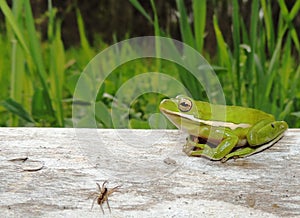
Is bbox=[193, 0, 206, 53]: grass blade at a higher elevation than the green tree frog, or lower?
higher

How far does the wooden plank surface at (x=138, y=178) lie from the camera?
1350 millimetres

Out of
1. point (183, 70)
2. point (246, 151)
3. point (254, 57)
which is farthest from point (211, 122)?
point (254, 57)

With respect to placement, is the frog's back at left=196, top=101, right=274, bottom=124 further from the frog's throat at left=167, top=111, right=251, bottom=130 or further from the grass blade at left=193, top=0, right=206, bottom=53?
the grass blade at left=193, top=0, right=206, bottom=53

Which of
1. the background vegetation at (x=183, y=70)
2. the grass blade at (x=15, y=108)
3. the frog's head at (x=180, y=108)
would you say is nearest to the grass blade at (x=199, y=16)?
the background vegetation at (x=183, y=70)

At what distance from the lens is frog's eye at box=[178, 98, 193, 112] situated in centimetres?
166

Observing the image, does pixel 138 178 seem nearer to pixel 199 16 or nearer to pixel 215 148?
pixel 215 148

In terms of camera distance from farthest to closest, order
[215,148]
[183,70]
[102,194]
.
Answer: [183,70] → [215,148] → [102,194]

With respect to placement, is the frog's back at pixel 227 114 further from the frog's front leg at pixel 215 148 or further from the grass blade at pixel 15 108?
the grass blade at pixel 15 108

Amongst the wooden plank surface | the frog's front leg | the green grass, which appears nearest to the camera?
the wooden plank surface

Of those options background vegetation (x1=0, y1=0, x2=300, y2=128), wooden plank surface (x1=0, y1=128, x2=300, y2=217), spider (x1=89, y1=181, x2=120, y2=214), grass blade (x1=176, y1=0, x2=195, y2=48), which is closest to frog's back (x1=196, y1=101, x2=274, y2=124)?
wooden plank surface (x1=0, y1=128, x2=300, y2=217)

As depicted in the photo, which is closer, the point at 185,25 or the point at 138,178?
the point at 138,178

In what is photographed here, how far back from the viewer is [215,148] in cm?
159

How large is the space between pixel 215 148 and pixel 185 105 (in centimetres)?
15

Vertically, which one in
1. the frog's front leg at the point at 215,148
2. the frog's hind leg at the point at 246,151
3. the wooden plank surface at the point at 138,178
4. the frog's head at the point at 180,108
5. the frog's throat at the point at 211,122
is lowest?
the wooden plank surface at the point at 138,178
